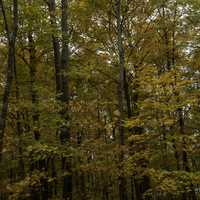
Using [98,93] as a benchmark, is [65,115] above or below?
below

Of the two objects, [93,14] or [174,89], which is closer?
[174,89]

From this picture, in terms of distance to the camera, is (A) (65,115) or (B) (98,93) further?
(B) (98,93)

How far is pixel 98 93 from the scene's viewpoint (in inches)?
928

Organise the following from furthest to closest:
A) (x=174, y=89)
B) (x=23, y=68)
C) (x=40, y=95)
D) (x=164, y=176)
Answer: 1. (x=23, y=68)
2. (x=40, y=95)
3. (x=174, y=89)
4. (x=164, y=176)

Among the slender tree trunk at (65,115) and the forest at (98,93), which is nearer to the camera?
the forest at (98,93)

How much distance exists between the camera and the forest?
560 inches

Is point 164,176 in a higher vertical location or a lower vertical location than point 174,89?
lower

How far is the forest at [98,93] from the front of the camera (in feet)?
46.7

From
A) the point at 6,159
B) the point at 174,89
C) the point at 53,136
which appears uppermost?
the point at 174,89

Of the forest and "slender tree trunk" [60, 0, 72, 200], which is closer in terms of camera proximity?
the forest

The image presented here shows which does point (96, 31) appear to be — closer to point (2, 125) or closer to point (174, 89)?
point (174, 89)

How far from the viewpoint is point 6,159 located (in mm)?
→ 25453

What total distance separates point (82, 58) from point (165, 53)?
17.5 ft

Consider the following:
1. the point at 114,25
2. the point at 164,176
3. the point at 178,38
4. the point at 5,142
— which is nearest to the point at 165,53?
the point at 178,38
